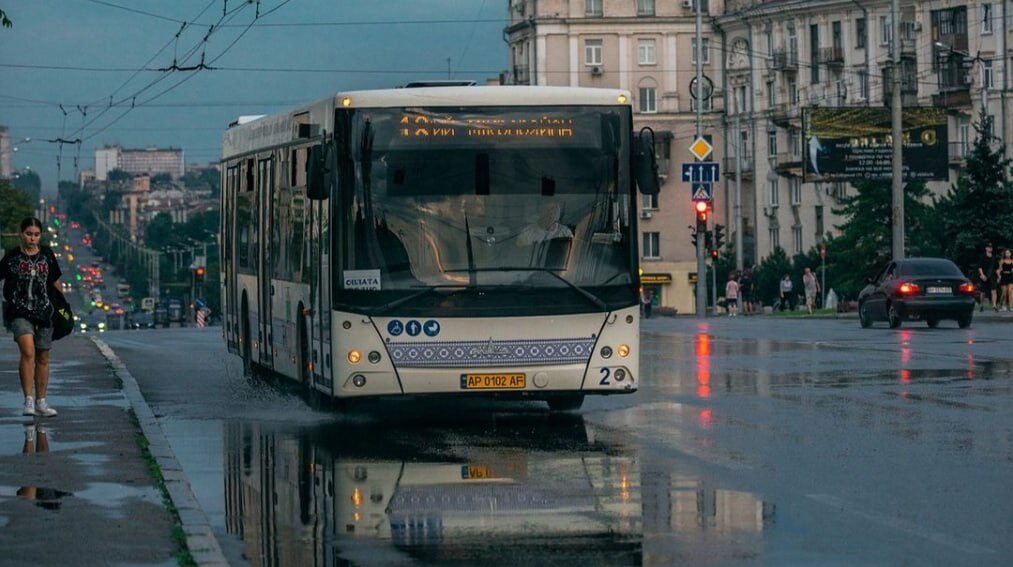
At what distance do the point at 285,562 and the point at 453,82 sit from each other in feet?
31.0

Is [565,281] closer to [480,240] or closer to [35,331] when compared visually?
[480,240]

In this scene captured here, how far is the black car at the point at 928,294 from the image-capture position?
3994 centimetres

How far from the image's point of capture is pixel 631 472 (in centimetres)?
1362

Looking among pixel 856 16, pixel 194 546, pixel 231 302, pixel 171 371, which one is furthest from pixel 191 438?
pixel 856 16

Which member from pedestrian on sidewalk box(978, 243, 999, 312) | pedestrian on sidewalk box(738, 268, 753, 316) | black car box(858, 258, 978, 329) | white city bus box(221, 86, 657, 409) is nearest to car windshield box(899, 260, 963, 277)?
black car box(858, 258, 978, 329)

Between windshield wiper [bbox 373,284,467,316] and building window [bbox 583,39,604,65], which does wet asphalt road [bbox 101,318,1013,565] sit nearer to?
windshield wiper [bbox 373,284,467,316]

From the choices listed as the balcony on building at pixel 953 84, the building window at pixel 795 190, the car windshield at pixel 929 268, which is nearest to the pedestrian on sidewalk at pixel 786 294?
the balcony on building at pixel 953 84

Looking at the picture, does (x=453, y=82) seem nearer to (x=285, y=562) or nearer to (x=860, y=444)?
(x=860, y=444)

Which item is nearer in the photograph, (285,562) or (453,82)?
(285,562)

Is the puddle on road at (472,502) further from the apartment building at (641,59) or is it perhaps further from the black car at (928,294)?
the apartment building at (641,59)

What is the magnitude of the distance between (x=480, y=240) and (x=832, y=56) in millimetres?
92237

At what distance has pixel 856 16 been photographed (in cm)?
10569

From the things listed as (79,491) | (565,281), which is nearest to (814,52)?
(565,281)

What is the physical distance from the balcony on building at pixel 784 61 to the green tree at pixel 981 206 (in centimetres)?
3222
